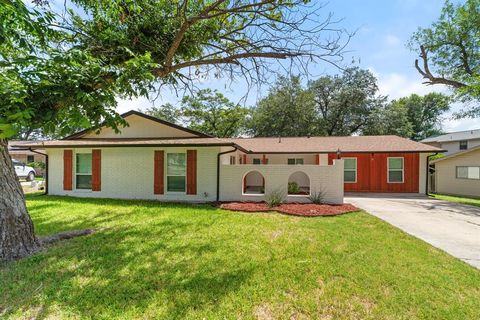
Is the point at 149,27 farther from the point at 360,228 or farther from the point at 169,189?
the point at 360,228

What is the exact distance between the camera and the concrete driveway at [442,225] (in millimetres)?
4937

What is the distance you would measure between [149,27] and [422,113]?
43238mm

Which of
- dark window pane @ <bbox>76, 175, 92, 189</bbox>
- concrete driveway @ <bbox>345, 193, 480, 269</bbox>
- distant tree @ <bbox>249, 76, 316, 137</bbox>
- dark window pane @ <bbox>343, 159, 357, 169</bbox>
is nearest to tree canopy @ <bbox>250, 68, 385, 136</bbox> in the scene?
distant tree @ <bbox>249, 76, 316, 137</bbox>

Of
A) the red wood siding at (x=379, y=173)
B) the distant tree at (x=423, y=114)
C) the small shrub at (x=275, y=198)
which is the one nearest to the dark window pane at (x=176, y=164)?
the small shrub at (x=275, y=198)

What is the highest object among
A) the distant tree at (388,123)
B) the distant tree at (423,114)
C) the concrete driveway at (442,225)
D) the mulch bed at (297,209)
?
the distant tree at (423,114)

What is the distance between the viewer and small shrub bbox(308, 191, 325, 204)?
9679 millimetres

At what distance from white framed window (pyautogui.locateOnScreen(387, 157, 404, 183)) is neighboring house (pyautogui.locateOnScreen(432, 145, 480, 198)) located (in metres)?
5.97

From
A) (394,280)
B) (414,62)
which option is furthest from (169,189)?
(414,62)

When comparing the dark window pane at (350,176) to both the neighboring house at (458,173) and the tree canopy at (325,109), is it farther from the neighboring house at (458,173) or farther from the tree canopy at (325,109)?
the tree canopy at (325,109)

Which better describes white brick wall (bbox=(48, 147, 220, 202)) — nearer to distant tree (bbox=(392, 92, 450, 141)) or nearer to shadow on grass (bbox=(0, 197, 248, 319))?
shadow on grass (bbox=(0, 197, 248, 319))

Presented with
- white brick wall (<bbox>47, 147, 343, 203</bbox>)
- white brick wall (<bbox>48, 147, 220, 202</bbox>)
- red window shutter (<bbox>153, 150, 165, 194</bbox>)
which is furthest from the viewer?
red window shutter (<bbox>153, 150, 165, 194</bbox>)

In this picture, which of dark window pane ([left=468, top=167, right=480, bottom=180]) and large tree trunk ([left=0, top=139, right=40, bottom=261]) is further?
dark window pane ([left=468, top=167, right=480, bottom=180])

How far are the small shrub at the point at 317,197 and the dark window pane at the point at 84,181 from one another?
33.3 ft

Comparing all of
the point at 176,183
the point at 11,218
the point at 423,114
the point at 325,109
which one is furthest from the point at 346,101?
the point at 11,218
